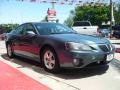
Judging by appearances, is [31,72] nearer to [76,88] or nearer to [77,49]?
[77,49]

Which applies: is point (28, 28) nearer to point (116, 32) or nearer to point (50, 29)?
point (50, 29)

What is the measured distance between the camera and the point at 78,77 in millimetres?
7805

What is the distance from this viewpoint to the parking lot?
6.90 meters

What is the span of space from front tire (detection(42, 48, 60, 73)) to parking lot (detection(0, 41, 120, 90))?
0.48ft

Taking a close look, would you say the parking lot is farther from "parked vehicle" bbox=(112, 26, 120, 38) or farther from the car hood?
"parked vehicle" bbox=(112, 26, 120, 38)

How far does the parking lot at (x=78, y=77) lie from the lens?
690 cm

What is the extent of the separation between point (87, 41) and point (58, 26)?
2212 mm

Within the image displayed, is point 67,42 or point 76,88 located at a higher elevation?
point 67,42

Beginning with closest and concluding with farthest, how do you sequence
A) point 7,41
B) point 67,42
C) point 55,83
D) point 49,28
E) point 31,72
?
point 55,83 < point 67,42 < point 31,72 < point 49,28 < point 7,41

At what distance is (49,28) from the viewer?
9.48 metres

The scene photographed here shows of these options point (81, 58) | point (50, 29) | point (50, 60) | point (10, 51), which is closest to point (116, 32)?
point (10, 51)

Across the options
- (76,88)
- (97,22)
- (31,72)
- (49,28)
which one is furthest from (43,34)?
(97,22)

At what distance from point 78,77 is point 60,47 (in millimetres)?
859

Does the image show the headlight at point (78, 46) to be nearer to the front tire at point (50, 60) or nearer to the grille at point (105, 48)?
the grille at point (105, 48)
